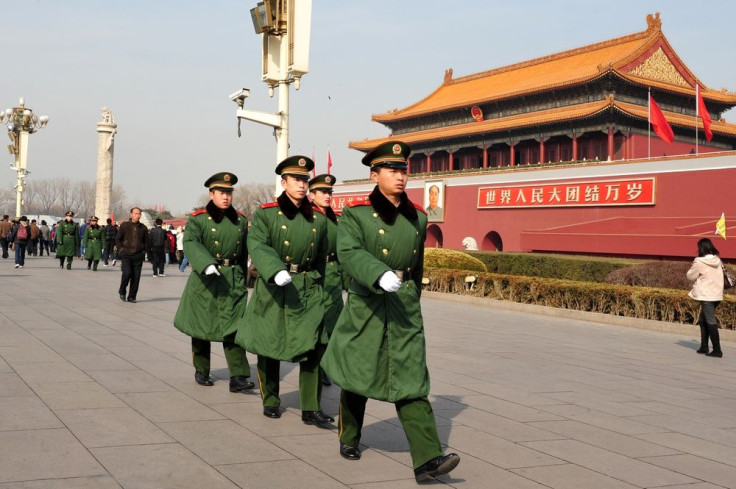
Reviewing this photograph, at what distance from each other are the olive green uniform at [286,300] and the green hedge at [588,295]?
7.06 metres

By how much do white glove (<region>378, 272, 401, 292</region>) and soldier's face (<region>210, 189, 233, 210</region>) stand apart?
2380 mm

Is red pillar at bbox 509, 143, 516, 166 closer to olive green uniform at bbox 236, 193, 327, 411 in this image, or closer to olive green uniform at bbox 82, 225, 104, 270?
olive green uniform at bbox 82, 225, 104, 270

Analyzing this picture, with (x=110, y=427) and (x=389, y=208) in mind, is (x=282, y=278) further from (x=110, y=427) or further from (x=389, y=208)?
(x=110, y=427)

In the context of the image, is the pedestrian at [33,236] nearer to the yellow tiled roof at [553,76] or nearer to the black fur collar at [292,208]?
the yellow tiled roof at [553,76]

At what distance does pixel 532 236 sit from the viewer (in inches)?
916

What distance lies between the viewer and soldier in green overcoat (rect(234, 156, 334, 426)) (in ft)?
14.3

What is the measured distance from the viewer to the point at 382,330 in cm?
357

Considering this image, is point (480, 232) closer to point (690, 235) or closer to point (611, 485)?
point (690, 235)

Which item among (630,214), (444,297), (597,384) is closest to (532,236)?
(630,214)

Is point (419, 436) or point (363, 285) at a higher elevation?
point (363, 285)

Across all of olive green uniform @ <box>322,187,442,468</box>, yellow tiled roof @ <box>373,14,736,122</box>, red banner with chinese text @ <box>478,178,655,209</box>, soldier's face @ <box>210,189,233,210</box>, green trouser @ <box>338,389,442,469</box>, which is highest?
yellow tiled roof @ <box>373,14,736,122</box>

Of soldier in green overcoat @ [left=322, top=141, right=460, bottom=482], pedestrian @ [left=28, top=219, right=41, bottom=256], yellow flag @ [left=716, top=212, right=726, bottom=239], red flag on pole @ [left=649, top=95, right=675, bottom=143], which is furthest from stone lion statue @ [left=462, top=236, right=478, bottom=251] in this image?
soldier in green overcoat @ [left=322, top=141, right=460, bottom=482]

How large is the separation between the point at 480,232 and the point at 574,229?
5722 millimetres

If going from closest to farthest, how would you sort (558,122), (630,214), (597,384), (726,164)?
(597,384) → (726,164) → (630,214) → (558,122)
